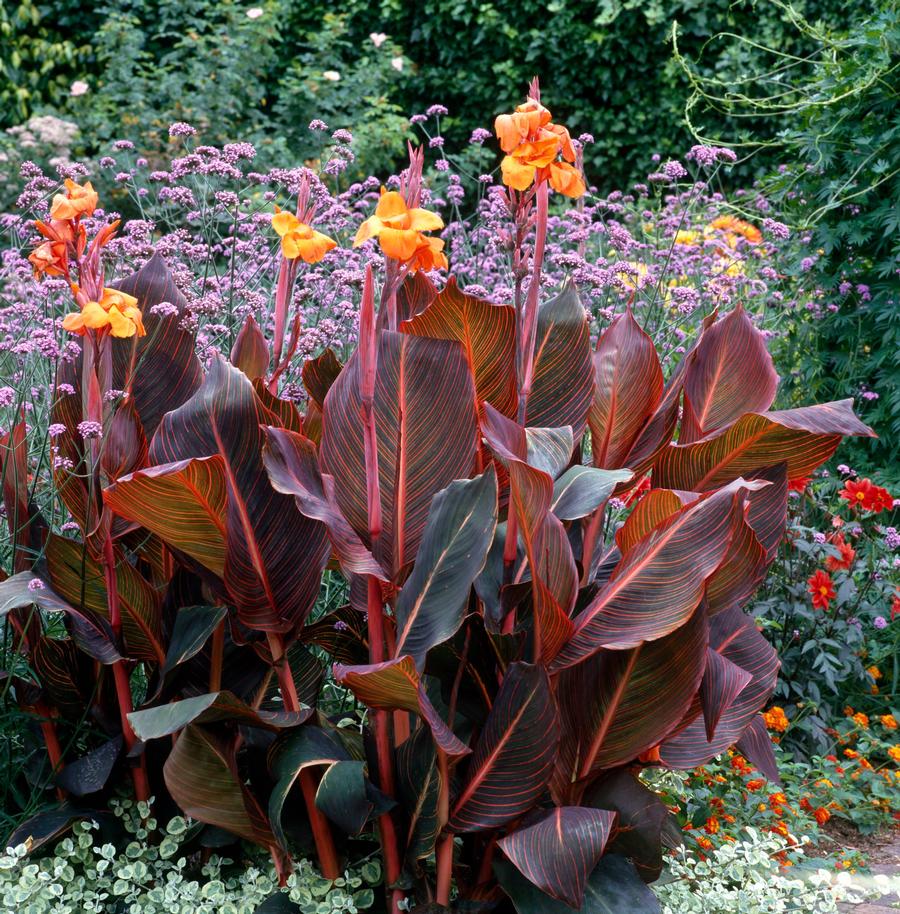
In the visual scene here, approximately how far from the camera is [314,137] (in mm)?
7773

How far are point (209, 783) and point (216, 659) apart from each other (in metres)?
0.25

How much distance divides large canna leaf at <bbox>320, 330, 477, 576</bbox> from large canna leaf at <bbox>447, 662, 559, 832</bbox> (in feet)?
1.02

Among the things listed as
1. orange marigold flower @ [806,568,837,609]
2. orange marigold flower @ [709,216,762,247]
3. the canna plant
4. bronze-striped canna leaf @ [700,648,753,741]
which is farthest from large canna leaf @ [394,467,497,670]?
orange marigold flower @ [709,216,762,247]

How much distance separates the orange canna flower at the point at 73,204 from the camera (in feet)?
6.07

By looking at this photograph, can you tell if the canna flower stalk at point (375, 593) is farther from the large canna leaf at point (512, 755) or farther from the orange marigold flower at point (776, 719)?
the orange marigold flower at point (776, 719)

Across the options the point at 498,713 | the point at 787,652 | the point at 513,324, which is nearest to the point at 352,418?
the point at 513,324

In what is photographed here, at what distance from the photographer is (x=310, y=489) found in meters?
1.84

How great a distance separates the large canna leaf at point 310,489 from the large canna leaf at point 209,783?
1.41 feet

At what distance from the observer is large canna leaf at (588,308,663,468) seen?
2.21 meters

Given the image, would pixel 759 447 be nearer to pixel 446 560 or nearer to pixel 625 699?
pixel 625 699

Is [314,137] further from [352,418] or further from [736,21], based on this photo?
[352,418]

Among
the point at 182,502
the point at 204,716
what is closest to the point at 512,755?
the point at 204,716

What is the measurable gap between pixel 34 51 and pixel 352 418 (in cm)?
792

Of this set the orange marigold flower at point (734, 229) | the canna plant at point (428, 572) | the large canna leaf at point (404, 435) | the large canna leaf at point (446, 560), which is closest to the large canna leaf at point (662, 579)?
the canna plant at point (428, 572)
